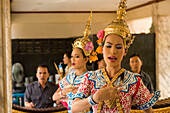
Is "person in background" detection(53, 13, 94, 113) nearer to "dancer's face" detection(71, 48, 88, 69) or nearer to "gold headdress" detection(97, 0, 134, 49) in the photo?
"dancer's face" detection(71, 48, 88, 69)

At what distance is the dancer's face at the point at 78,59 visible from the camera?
12.6ft

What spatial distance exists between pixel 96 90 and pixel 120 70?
251mm

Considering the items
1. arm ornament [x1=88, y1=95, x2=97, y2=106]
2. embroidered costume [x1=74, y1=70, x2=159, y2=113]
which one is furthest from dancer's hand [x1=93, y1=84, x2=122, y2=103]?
embroidered costume [x1=74, y1=70, x2=159, y2=113]

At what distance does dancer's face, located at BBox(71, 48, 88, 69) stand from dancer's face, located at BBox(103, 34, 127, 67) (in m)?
1.24

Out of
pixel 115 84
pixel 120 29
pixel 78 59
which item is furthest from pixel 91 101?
pixel 78 59

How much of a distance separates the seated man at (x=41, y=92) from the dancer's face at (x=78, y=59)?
1.85 metres

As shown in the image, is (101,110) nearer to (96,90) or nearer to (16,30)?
(96,90)

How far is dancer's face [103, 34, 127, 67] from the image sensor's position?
2.58 m

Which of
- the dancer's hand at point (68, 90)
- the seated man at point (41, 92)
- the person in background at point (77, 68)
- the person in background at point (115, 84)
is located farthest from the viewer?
the seated man at point (41, 92)

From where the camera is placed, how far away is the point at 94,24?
1199 centimetres

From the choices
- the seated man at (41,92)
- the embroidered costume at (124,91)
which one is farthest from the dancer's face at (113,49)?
the seated man at (41,92)

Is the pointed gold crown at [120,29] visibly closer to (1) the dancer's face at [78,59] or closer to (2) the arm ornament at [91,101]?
(2) the arm ornament at [91,101]

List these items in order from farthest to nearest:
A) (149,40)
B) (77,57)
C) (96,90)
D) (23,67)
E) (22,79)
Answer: (23,67) < (22,79) < (149,40) < (77,57) < (96,90)

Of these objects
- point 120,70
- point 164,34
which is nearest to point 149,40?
point 164,34
